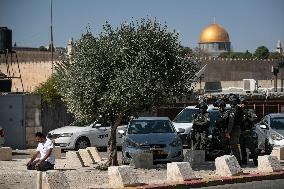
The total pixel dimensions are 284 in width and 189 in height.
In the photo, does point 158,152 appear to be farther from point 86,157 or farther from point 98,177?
point 98,177

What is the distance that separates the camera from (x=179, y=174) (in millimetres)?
16219

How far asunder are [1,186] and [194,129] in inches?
275

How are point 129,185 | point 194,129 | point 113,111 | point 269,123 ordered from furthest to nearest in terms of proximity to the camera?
point 269,123
point 194,129
point 113,111
point 129,185

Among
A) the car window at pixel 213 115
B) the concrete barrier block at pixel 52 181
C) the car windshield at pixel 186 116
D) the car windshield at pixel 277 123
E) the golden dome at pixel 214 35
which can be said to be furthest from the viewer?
the golden dome at pixel 214 35

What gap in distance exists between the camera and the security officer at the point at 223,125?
1959 cm

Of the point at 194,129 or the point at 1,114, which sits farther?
the point at 1,114

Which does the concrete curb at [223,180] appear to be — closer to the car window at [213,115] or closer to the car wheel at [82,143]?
the car window at [213,115]

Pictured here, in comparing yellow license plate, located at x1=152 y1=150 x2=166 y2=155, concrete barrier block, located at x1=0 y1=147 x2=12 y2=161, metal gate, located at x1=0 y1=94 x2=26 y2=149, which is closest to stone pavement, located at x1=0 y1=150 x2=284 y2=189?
yellow license plate, located at x1=152 y1=150 x2=166 y2=155

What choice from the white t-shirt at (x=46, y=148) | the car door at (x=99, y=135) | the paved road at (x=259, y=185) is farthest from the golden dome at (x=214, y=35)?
the white t-shirt at (x=46, y=148)

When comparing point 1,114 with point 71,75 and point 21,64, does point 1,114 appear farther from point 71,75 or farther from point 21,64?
point 21,64

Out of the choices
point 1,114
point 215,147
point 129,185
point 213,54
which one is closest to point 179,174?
point 129,185

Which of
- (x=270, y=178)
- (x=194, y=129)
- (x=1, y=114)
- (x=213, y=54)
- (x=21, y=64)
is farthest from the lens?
(x=213, y=54)

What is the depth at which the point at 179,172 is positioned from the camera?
16219 mm

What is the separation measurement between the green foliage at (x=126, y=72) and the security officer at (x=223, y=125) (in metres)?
1.21
